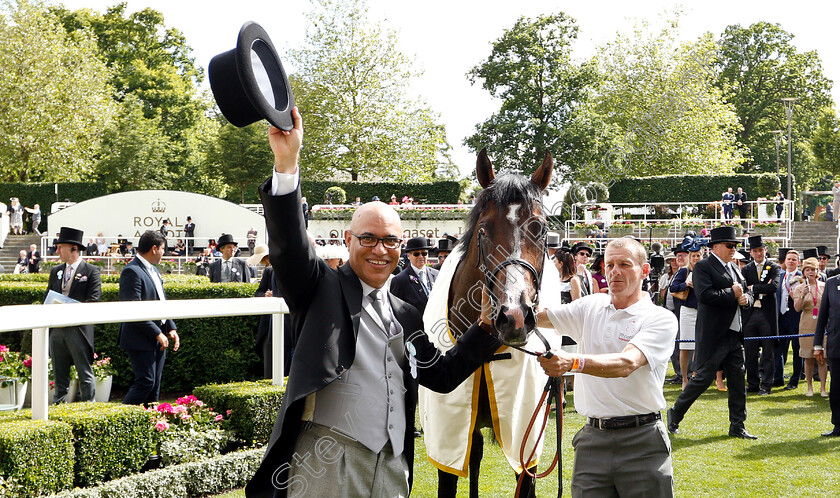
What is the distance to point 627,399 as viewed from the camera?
3.61 m

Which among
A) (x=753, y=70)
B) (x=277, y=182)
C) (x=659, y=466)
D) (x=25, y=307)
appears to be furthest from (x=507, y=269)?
(x=753, y=70)

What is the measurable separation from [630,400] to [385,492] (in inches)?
60.5

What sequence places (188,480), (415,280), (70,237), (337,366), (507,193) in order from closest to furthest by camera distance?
(337,366), (507,193), (188,480), (70,237), (415,280)

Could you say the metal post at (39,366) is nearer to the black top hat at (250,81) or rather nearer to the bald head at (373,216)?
the bald head at (373,216)

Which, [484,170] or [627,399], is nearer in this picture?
[627,399]

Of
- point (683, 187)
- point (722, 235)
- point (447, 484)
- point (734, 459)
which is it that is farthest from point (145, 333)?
point (683, 187)

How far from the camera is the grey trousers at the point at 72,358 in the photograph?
714cm

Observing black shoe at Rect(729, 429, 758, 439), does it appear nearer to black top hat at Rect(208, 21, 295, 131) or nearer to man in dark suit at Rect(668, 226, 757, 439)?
man in dark suit at Rect(668, 226, 757, 439)

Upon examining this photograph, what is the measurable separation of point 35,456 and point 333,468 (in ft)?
8.61

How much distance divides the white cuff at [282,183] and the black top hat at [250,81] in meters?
0.14

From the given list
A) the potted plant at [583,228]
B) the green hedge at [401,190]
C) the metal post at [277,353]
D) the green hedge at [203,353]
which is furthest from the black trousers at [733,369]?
the green hedge at [401,190]

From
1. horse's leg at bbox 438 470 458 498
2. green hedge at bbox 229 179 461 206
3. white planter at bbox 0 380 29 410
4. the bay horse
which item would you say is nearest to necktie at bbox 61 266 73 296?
white planter at bbox 0 380 29 410

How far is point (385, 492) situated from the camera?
2.54 metres

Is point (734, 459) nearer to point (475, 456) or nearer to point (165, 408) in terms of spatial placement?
point (475, 456)
